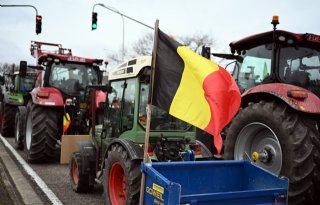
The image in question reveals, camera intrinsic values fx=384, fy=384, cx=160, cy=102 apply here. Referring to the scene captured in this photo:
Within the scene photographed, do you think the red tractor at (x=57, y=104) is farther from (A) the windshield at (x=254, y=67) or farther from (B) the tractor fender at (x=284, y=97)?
(B) the tractor fender at (x=284, y=97)

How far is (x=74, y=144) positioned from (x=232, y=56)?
11.8ft

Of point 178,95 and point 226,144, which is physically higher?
point 178,95

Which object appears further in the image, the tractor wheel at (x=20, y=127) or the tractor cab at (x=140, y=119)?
the tractor wheel at (x=20, y=127)

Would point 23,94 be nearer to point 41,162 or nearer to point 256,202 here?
point 41,162

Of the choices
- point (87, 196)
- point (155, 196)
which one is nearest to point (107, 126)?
point (87, 196)

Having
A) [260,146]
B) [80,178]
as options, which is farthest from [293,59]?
[80,178]

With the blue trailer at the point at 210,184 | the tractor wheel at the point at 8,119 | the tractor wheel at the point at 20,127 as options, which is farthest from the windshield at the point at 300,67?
the tractor wheel at the point at 8,119

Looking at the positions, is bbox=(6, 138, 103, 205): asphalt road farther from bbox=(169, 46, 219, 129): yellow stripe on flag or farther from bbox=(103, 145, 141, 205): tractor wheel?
bbox=(169, 46, 219, 129): yellow stripe on flag

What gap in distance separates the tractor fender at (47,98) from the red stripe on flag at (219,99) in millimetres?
5418

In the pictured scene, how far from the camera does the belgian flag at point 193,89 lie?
12.6ft

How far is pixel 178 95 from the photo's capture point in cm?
412

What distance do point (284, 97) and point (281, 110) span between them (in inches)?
6.6

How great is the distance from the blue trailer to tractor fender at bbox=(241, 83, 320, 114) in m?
0.95

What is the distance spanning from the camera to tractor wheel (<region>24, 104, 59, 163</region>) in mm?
8227
